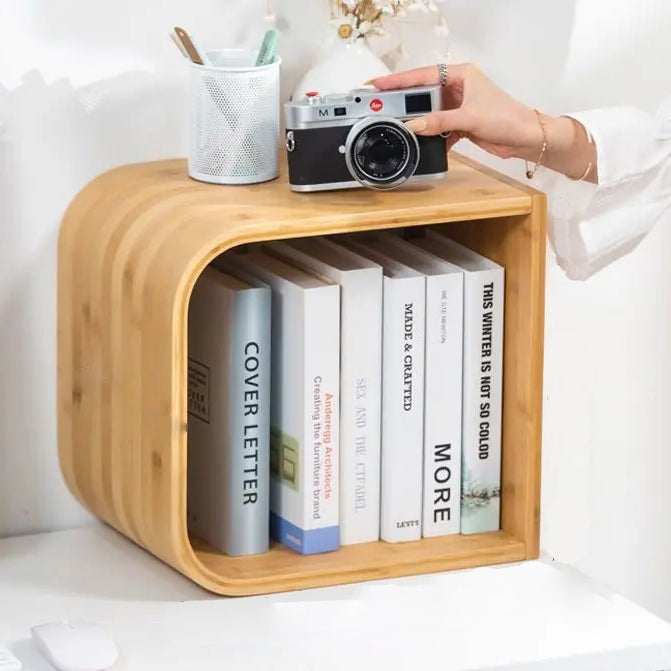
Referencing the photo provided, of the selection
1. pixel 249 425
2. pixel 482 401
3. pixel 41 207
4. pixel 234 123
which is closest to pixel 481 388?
pixel 482 401

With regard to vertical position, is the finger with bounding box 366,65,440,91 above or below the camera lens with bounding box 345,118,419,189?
above

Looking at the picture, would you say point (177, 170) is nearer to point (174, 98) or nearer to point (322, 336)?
point (174, 98)

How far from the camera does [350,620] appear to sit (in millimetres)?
1218

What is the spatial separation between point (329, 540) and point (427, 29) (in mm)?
553

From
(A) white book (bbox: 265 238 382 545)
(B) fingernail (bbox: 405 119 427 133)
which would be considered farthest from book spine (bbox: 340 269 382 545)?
(B) fingernail (bbox: 405 119 427 133)

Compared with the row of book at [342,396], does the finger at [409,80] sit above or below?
above

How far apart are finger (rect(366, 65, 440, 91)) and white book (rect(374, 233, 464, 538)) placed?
6.3 inches

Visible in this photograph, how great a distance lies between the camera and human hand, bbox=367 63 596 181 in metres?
1.31

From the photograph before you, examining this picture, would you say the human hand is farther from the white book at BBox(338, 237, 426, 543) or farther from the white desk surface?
the white desk surface

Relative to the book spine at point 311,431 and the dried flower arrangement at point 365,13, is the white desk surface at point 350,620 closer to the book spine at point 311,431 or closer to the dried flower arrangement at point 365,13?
the book spine at point 311,431

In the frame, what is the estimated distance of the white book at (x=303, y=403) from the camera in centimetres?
129

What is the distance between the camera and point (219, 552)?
4.38 ft

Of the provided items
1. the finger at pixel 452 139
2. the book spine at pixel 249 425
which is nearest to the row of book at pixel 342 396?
the book spine at pixel 249 425

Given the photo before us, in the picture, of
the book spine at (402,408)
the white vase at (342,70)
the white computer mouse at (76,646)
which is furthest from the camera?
the white vase at (342,70)
